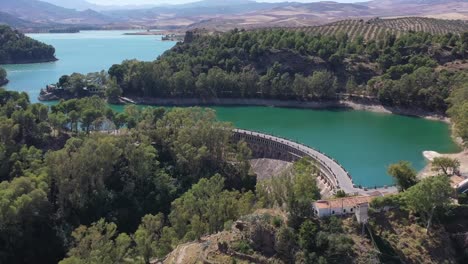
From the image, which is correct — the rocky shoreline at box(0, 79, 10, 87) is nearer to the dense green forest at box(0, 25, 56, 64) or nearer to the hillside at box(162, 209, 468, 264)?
the dense green forest at box(0, 25, 56, 64)

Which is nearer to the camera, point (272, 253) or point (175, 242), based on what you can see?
point (272, 253)

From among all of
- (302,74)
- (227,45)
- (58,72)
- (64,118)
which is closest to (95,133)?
(64,118)

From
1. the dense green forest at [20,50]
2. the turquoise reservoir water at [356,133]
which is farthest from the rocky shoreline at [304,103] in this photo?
the dense green forest at [20,50]

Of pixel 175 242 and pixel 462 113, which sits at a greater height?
pixel 462 113

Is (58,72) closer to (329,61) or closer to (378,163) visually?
(329,61)

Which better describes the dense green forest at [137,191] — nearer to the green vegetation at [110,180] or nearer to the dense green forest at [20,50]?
the green vegetation at [110,180]

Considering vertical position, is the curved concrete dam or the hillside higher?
the hillside

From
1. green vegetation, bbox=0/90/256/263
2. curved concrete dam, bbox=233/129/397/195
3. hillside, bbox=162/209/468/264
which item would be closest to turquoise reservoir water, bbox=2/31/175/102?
green vegetation, bbox=0/90/256/263
